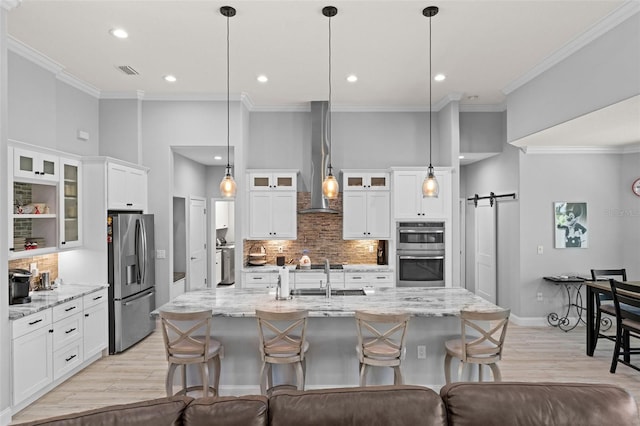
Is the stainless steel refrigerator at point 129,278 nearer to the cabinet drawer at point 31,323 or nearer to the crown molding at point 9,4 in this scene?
the cabinet drawer at point 31,323

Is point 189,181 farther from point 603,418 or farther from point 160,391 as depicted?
point 603,418

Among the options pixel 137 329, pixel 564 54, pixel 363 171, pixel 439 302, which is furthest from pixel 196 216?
pixel 564 54

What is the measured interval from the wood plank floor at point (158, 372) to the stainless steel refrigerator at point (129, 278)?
0.76 feet

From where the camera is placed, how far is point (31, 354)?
3.45 meters

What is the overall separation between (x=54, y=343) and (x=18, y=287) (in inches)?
25.0

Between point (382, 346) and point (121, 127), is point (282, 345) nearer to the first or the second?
point (382, 346)

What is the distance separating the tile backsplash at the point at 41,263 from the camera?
13.4 ft

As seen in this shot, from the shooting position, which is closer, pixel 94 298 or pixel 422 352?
pixel 422 352

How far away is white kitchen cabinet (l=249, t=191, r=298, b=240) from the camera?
6066mm

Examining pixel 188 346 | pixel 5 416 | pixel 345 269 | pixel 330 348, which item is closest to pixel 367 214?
pixel 345 269

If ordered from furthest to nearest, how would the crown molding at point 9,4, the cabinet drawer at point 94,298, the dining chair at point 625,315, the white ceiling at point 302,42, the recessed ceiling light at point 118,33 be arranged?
the cabinet drawer at point 94,298, the dining chair at point 625,315, the recessed ceiling light at point 118,33, the white ceiling at point 302,42, the crown molding at point 9,4

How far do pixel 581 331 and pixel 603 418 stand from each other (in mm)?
4797

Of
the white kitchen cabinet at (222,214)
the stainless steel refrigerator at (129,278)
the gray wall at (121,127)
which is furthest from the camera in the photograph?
the white kitchen cabinet at (222,214)

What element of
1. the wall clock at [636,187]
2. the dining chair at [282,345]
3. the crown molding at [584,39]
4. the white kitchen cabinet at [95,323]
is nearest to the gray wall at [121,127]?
→ the white kitchen cabinet at [95,323]
